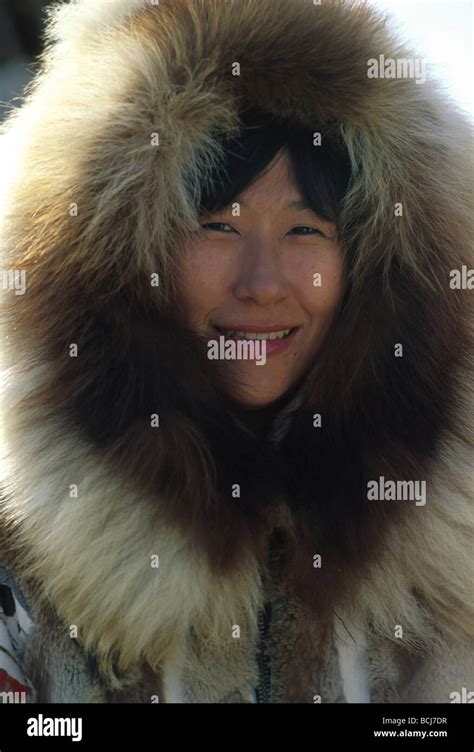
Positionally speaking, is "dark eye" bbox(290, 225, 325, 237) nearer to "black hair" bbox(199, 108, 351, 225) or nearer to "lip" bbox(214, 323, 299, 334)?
"black hair" bbox(199, 108, 351, 225)

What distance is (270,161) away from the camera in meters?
1.69

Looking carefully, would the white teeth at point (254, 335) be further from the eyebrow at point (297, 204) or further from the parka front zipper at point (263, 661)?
the parka front zipper at point (263, 661)

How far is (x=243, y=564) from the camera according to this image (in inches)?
66.0

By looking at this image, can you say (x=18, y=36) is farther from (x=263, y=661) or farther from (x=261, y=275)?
(x=263, y=661)

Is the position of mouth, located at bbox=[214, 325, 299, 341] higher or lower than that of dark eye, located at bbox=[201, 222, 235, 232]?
lower

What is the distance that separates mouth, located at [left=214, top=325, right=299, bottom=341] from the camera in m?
1.70

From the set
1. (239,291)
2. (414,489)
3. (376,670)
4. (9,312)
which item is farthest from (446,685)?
(9,312)

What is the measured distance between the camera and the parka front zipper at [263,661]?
1.69m

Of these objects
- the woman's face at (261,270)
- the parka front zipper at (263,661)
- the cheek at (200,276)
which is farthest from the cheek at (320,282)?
the parka front zipper at (263,661)

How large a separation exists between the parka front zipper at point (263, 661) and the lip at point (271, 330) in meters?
0.42

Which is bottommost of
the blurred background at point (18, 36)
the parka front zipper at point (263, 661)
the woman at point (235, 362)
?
the parka front zipper at point (263, 661)

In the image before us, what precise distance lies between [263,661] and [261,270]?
24.9 inches

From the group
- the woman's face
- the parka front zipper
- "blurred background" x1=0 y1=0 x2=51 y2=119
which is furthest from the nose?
"blurred background" x1=0 y1=0 x2=51 y2=119
